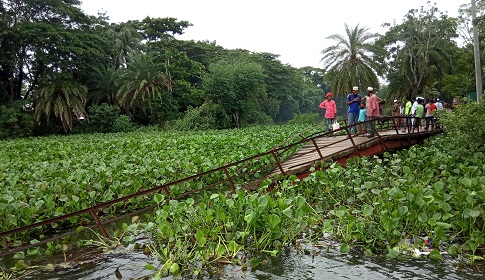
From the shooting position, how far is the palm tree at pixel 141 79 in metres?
30.2

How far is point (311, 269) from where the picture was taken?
4598 millimetres

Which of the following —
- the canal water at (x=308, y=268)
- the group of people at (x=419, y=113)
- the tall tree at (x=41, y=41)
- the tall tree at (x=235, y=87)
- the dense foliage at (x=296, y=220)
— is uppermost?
the tall tree at (x=41, y=41)

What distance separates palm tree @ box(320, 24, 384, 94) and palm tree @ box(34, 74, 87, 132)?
18.8 meters

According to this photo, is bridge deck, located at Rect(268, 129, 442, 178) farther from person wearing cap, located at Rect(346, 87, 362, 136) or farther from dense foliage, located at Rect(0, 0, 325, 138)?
dense foliage, located at Rect(0, 0, 325, 138)

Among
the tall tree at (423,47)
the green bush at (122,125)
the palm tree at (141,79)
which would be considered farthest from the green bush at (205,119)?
the tall tree at (423,47)

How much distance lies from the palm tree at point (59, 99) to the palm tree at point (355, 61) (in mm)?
18762

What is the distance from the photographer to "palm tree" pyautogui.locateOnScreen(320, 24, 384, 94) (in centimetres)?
2642

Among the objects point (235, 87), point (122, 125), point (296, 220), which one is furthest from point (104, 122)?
point (296, 220)

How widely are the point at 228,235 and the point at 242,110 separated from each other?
87.9 feet

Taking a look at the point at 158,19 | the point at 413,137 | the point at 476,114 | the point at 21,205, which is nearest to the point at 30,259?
the point at 21,205

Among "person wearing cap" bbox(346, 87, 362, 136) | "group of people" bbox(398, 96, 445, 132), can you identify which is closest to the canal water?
"person wearing cap" bbox(346, 87, 362, 136)

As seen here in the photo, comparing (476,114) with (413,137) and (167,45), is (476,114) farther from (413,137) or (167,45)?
(167,45)

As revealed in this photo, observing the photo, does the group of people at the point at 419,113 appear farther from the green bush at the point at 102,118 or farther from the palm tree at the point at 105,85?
the palm tree at the point at 105,85

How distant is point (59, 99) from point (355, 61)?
21177 millimetres
